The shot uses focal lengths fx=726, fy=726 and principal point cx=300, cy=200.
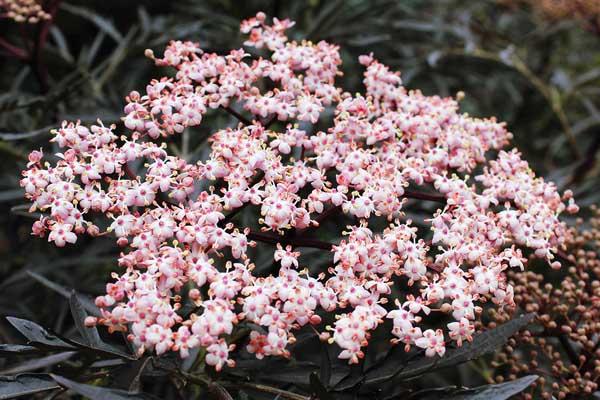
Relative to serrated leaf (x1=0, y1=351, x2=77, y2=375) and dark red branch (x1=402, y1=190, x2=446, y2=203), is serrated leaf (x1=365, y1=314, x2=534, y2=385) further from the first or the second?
serrated leaf (x1=0, y1=351, x2=77, y2=375)

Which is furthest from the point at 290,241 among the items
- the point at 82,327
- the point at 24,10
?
the point at 24,10

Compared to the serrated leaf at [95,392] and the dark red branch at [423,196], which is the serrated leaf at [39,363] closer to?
the serrated leaf at [95,392]

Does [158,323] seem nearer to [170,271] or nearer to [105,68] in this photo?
[170,271]

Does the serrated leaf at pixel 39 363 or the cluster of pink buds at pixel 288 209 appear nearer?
the cluster of pink buds at pixel 288 209

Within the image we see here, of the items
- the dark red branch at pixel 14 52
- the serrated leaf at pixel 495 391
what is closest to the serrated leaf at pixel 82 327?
the serrated leaf at pixel 495 391

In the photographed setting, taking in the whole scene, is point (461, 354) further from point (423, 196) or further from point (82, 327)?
point (82, 327)

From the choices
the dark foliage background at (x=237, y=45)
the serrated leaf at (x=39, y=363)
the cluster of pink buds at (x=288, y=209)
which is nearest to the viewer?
the cluster of pink buds at (x=288, y=209)

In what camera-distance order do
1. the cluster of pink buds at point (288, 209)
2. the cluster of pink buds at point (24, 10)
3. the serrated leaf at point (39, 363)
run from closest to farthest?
the cluster of pink buds at point (288, 209) < the serrated leaf at point (39, 363) < the cluster of pink buds at point (24, 10)
